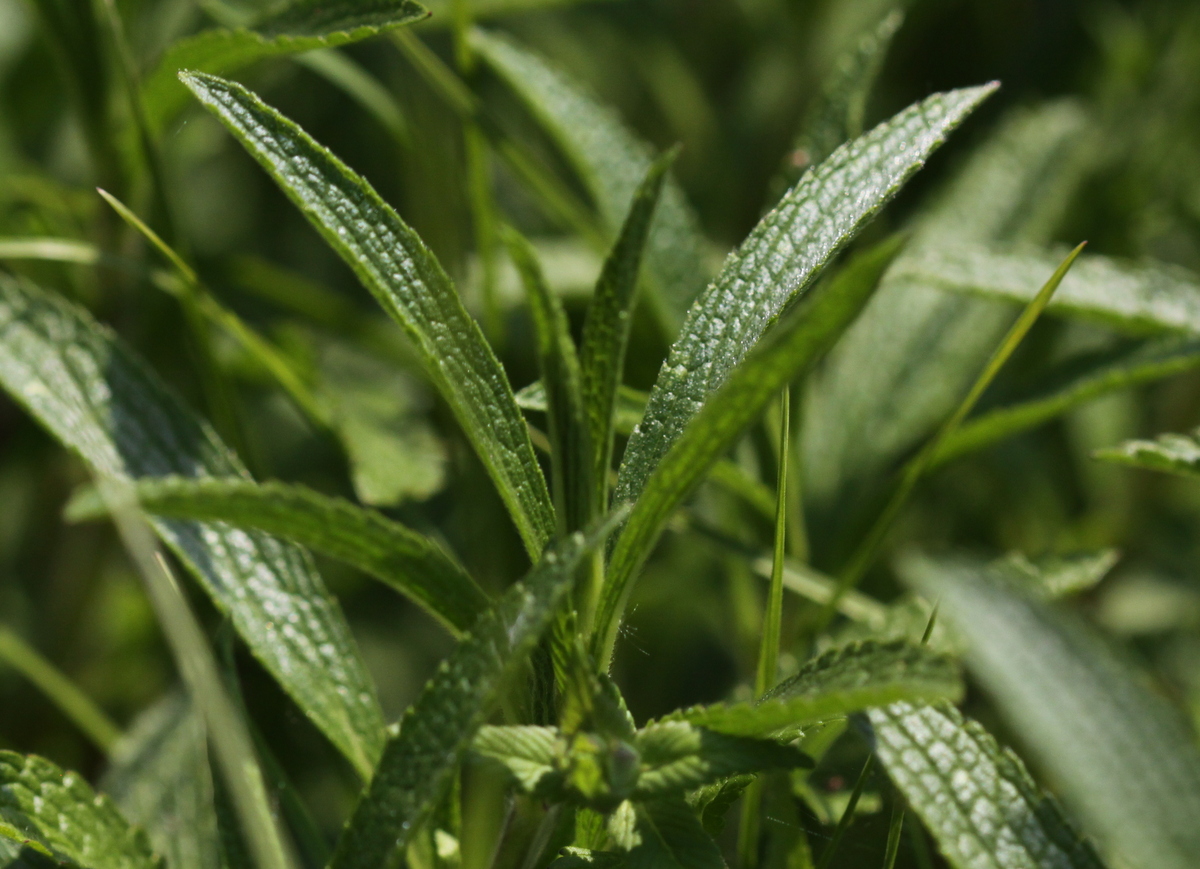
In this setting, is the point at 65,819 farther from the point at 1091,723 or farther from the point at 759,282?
the point at 1091,723

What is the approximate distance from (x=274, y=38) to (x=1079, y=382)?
0.84m

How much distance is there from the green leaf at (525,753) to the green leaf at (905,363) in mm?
731

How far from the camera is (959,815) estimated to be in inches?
24.6

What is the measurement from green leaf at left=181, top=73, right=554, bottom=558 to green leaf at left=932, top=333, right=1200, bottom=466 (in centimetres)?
53

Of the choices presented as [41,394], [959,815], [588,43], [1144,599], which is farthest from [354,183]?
[588,43]

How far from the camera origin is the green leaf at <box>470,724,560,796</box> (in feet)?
1.97

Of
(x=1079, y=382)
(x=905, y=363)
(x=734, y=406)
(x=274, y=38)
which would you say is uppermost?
(x=905, y=363)

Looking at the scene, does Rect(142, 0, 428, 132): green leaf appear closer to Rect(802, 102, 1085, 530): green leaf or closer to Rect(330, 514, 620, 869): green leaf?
Rect(330, 514, 620, 869): green leaf

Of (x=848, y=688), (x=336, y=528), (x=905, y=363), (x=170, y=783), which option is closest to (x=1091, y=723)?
(x=848, y=688)

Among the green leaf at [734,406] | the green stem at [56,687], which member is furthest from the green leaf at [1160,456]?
the green stem at [56,687]

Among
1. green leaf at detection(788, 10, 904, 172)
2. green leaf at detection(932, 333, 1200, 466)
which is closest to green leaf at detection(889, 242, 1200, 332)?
green leaf at detection(932, 333, 1200, 466)

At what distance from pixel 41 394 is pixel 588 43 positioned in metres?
1.64

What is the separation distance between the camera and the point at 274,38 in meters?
0.92

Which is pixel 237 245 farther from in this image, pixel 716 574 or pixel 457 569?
pixel 457 569
